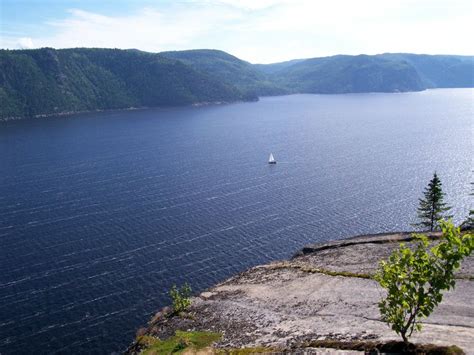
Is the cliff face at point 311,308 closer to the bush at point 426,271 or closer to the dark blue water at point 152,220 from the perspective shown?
the dark blue water at point 152,220

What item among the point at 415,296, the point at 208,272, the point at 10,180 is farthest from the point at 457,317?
the point at 10,180

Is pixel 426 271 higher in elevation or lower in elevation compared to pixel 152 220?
higher

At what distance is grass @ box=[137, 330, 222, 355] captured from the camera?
4906 centimetres

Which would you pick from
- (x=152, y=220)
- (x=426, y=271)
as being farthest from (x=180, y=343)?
(x=152, y=220)

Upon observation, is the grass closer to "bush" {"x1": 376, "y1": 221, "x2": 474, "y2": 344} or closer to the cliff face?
the cliff face

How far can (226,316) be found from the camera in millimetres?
57938

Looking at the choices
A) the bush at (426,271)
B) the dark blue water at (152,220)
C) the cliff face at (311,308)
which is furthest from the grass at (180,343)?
the bush at (426,271)

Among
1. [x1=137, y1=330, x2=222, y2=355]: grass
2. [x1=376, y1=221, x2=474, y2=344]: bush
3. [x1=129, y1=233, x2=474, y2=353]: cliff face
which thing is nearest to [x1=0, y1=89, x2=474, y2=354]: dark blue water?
[x1=137, y1=330, x2=222, y2=355]: grass

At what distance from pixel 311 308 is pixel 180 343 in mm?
18186

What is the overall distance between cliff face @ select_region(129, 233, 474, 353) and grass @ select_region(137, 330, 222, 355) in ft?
4.04

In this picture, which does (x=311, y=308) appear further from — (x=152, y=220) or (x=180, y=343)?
(x=152, y=220)

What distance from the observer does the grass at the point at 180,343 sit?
49.1 meters

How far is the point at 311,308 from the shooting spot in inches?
2222

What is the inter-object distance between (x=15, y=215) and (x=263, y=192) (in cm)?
7325
